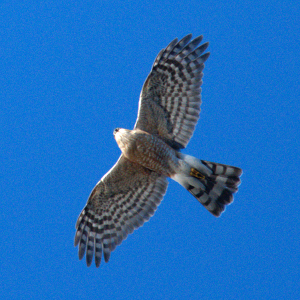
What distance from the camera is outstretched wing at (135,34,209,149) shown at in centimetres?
936

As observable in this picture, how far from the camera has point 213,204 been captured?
9.63m

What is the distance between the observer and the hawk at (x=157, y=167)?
368 inches

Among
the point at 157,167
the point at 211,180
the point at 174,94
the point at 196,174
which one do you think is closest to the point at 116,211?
the point at 157,167

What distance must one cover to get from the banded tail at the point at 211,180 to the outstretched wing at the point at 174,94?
0.45 meters

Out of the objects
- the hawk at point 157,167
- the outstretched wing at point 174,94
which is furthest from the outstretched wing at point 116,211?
the outstretched wing at point 174,94

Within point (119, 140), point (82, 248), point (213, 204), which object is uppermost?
point (119, 140)

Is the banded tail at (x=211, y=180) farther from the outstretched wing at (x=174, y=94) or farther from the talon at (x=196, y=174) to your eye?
the outstretched wing at (x=174, y=94)

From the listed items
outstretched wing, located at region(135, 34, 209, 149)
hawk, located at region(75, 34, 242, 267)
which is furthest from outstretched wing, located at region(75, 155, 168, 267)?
outstretched wing, located at region(135, 34, 209, 149)

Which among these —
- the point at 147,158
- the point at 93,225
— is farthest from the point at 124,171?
the point at 93,225

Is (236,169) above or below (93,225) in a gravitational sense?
above

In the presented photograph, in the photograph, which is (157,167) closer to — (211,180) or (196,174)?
(196,174)

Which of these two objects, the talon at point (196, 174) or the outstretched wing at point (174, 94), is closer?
the outstretched wing at point (174, 94)

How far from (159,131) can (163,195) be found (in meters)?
1.21

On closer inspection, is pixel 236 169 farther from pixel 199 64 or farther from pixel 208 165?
pixel 199 64
